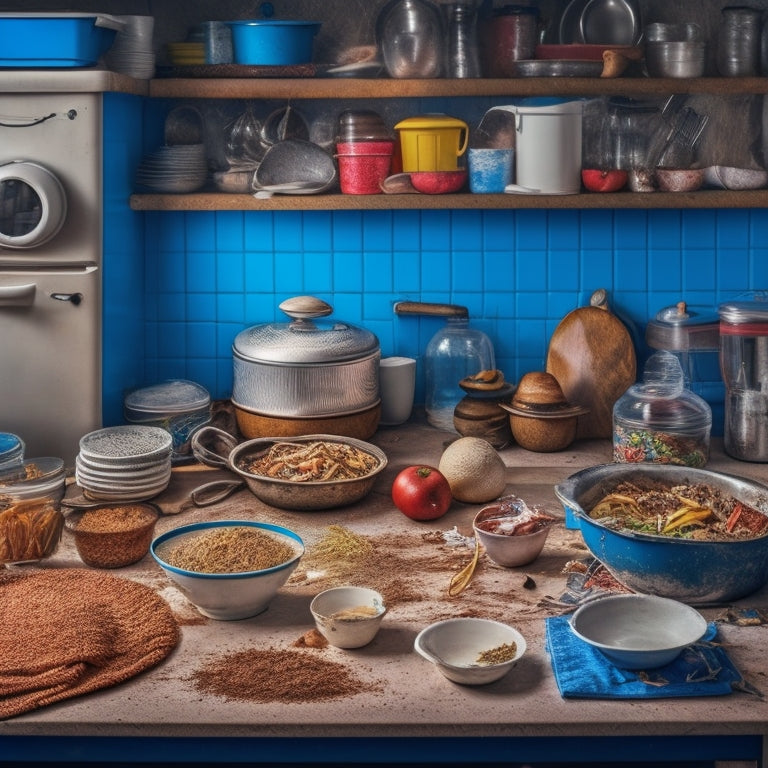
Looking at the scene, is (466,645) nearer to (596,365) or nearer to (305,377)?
(305,377)

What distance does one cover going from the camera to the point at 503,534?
2.43m

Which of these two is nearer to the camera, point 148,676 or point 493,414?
point 148,676

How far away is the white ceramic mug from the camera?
3.42 m

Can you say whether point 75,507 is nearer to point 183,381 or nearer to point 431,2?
point 183,381

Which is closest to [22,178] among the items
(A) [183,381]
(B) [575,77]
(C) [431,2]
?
(A) [183,381]

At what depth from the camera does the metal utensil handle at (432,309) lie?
3465 mm

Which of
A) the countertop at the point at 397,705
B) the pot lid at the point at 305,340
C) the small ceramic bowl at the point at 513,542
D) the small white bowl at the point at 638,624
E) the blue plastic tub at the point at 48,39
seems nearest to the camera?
the countertop at the point at 397,705

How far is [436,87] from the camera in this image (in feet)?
10.7

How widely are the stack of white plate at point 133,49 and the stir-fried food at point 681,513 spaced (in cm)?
181

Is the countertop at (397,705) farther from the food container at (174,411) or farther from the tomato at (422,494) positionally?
the food container at (174,411)

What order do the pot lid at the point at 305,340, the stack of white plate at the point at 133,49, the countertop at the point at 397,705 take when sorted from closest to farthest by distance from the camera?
the countertop at the point at 397,705 < the pot lid at the point at 305,340 < the stack of white plate at the point at 133,49

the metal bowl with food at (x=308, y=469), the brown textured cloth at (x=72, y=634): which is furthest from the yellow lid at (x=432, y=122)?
the brown textured cloth at (x=72, y=634)

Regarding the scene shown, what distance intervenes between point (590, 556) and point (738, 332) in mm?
1013

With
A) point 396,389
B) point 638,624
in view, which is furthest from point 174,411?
point 638,624
